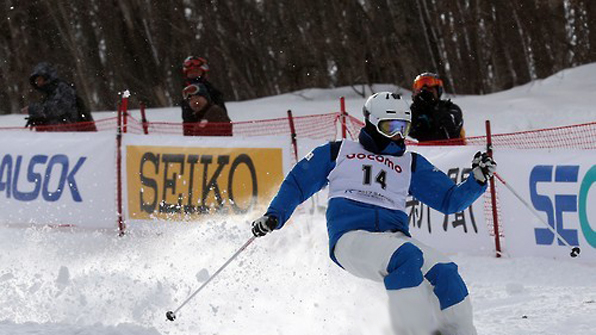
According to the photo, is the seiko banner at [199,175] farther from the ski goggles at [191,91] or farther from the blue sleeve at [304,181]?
the blue sleeve at [304,181]

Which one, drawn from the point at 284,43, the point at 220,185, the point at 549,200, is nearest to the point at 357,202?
the point at 549,200

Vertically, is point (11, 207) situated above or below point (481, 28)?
below

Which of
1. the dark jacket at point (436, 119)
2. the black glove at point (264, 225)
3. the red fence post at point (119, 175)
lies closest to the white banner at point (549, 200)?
the dark jacket at point (436, 119)

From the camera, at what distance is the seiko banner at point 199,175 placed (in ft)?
33.3

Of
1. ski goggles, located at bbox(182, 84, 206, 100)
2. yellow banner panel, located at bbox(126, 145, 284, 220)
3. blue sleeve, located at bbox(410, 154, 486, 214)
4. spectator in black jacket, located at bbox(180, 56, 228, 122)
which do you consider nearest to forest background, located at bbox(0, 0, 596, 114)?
spectator in black jacket, located at bbox(180, 56, 228, 122)

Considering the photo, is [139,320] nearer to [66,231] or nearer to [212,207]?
[212,207]

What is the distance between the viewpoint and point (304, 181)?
621cm

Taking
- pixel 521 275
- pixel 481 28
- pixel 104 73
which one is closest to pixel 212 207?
pixel 521 275

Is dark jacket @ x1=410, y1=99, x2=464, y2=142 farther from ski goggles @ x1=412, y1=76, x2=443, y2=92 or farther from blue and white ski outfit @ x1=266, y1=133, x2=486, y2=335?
blue and white ski outfit @ x1=266, y1=133, x2=486, y2=335

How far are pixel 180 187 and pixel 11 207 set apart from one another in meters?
2.36

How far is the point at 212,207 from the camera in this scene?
10.3 metres

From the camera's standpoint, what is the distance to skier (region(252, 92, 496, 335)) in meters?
5.33

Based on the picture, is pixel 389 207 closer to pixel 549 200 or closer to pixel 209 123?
pixel 549 200

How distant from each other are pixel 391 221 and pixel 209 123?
5.13 metres
